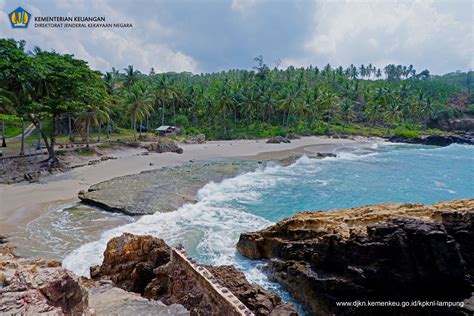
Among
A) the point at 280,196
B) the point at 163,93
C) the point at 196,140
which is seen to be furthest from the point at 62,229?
the point at 163,93

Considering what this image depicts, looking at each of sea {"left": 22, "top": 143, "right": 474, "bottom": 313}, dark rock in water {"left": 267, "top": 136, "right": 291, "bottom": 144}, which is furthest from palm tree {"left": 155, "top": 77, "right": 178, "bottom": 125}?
sea {"left": 22, "top": 143, "right": 474, "bottom": 313}

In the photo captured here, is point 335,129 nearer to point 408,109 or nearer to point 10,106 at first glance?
point 408,109

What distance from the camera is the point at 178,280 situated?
345 inches

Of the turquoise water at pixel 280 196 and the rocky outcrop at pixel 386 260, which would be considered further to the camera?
the turquoise water at pixel 280 196

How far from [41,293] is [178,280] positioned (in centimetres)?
426

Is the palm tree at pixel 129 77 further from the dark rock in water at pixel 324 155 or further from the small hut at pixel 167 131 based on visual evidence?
the dark rock in water at pixel 324 155

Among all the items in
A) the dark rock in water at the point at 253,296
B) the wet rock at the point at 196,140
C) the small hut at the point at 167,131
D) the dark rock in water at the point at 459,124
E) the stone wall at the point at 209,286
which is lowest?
the dark rock in water at the point at 253,296

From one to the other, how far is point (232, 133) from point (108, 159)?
1333 inches

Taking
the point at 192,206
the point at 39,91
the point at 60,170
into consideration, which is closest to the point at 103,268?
the point at 192,206

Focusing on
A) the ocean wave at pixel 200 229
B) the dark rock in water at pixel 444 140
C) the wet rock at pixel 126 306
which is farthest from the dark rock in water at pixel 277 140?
the wet rock at pixel 126 306

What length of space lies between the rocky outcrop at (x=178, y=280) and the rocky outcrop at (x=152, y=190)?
7.99m

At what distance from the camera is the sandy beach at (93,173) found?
18844 mm

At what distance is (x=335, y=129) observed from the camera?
78.3 metres

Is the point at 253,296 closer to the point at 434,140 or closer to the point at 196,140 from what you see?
the point at 196,140
